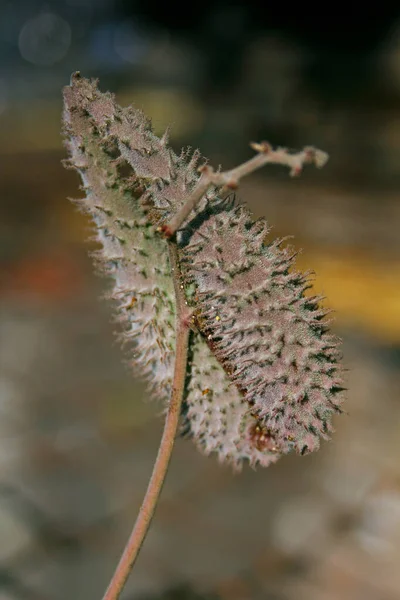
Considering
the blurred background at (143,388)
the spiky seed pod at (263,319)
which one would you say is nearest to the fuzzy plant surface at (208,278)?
the spiky seed pod at (263,319)

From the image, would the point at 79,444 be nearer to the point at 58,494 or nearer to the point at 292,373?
the point at 58,494

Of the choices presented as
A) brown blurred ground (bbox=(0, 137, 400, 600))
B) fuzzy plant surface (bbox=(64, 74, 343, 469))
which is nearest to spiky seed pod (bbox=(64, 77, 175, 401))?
fuzzy plant surface (bbox=(64, 74, 343, 469))

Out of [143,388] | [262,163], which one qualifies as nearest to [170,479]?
[143,388]

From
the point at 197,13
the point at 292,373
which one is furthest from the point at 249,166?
the point at 197,13

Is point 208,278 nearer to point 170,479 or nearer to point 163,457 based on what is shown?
point 163,457

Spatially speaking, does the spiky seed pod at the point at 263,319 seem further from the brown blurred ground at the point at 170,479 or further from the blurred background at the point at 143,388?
the brown blurred ground at the point at 170,479

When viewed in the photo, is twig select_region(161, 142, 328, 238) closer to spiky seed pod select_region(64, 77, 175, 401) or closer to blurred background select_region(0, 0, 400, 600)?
spiky seed pod select_region(64, 77, 175, 401)
